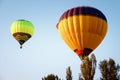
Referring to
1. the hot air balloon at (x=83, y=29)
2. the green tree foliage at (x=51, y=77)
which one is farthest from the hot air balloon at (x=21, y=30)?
the hot air balloon at (x=83, y=29)

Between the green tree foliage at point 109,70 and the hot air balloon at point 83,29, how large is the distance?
8194 millimetres

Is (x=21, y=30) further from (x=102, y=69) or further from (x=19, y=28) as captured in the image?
(x=102, y=69)

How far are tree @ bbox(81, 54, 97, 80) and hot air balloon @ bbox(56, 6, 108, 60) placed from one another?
5.81 metres

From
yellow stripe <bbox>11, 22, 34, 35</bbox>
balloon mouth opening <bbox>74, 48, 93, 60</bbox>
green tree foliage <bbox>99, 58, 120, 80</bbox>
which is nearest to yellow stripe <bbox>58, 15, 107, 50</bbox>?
balloon mouth opening <bbox>74, 48, 93, 60</bbox>

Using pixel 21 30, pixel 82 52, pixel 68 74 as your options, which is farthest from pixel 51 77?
pixel 82 52

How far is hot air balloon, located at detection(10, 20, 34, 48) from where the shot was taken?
40.9m

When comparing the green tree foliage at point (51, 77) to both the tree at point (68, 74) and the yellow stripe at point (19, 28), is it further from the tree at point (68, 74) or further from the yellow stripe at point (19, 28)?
the yellow stripe at point (19, 28)

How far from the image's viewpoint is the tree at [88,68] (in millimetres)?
35812

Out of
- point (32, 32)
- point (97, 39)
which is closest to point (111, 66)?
point (97, 39)

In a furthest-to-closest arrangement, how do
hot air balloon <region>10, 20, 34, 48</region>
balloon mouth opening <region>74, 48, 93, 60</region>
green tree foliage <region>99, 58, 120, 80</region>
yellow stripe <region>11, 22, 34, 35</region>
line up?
yellow stripe <region>11, 22, 34, 35</region>, hot air balloon <region>10, 20, 34, 48</region>, green tree foliage <region>99, 58, 120, 80</region>, balloon mouth opening <region>74, 48, 93, 60</region>

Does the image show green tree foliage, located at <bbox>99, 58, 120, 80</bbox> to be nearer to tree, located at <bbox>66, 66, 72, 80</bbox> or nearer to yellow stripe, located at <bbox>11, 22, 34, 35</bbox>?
tree, located at <bbox>66, 66, 72, 80</bbox>

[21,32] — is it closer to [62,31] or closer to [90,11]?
[62,31]

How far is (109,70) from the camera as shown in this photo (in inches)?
1497

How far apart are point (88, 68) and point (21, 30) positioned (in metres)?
11.9
